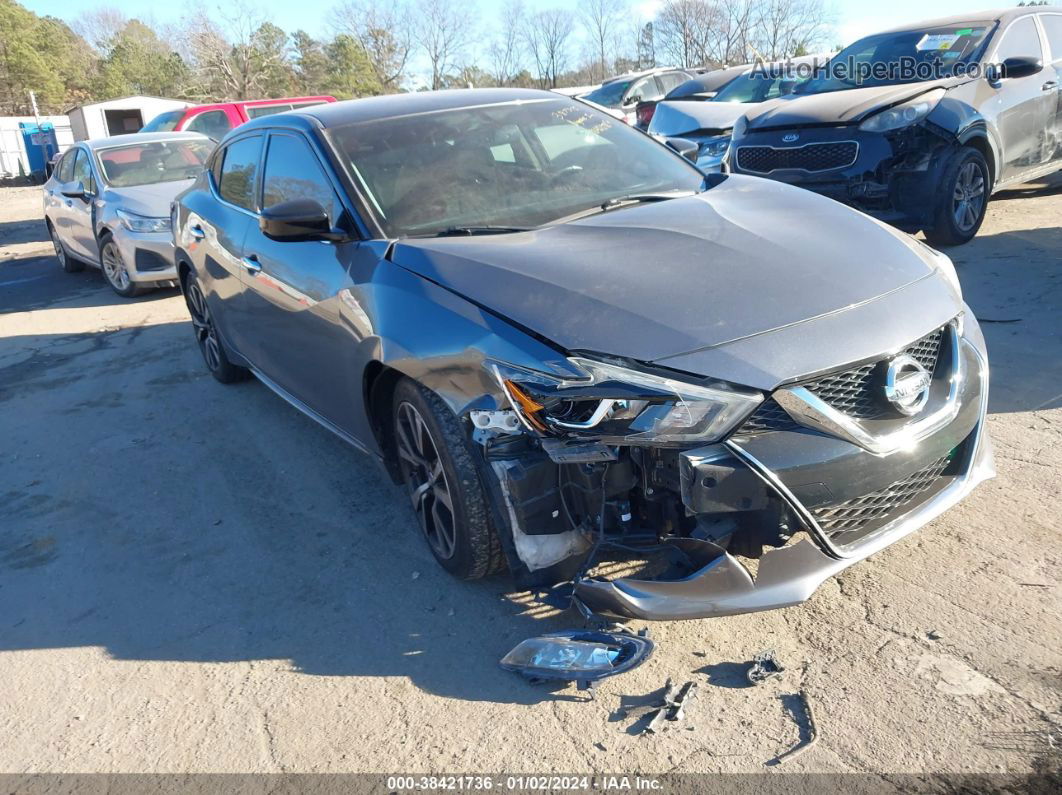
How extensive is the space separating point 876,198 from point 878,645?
16.5 feet

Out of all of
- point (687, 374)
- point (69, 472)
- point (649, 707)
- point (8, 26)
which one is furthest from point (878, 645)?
point (8, 26)

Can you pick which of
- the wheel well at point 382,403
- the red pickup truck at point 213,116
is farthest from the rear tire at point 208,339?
the red pickup truck at point 213,116

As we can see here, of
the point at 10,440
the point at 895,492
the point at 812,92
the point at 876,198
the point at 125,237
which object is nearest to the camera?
the point at 895,492

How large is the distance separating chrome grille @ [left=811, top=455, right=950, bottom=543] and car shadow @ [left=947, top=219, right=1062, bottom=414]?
181 centimetres

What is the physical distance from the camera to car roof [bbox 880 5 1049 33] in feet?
26.6

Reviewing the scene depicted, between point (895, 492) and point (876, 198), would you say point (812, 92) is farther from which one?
point (895, 492)

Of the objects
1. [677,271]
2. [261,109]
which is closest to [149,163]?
[261,109]

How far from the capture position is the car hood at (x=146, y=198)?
9.29 metres

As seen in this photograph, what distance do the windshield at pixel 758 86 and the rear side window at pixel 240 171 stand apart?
7.44 metres

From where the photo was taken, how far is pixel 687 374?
2.57 meters

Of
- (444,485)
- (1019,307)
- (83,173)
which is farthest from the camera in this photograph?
(83,173)

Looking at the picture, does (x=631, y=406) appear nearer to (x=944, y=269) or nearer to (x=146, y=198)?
(x=944, y=269)

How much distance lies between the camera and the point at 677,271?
298 centimetres

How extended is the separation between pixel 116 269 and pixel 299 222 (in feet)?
23.0
